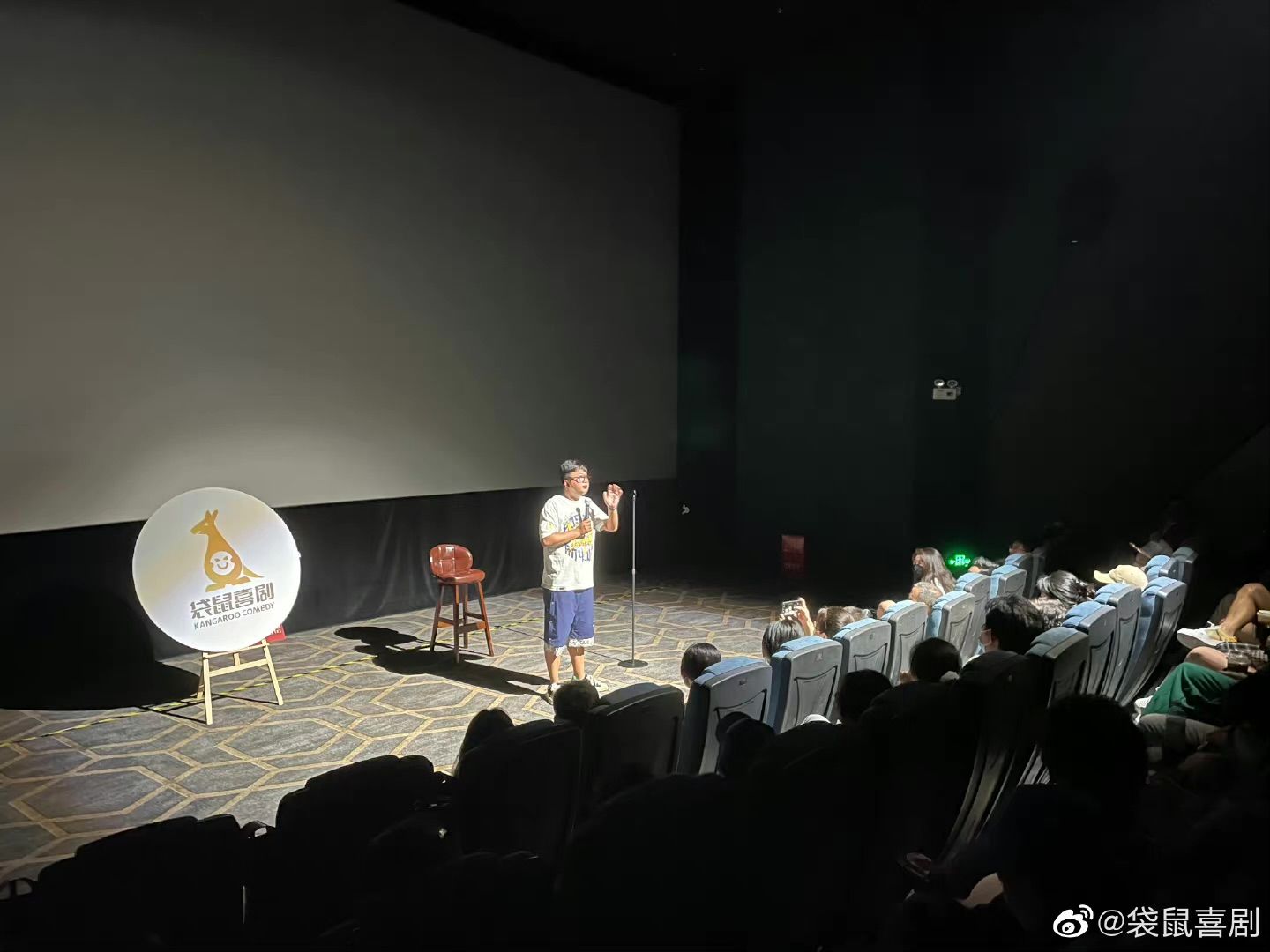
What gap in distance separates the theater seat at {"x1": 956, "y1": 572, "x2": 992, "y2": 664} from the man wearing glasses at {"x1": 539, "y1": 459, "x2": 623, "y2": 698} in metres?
2.13

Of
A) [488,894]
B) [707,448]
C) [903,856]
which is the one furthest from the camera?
[707,448]

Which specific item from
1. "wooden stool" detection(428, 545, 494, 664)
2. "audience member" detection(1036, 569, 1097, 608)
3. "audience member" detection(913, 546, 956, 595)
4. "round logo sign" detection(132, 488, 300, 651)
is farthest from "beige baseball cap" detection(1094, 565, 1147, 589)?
"round logo sign" detection(132, 488, 300, 651)

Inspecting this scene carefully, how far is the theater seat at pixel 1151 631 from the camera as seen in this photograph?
411 cm

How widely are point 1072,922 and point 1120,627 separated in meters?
2.64

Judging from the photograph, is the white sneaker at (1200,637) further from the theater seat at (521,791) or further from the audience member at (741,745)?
the theater seat at (521,791)

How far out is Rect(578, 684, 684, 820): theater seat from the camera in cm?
237

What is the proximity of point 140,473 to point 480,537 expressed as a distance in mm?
3162

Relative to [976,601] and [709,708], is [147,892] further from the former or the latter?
[976,601]

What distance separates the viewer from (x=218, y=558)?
4.68 m

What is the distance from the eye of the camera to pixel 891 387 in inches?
325

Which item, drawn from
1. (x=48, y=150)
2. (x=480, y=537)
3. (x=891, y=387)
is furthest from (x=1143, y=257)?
(x=48, y=150)

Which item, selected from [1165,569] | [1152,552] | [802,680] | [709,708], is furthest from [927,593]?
[1152,552]

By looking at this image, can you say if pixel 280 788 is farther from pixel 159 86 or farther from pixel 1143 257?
pixel 1143 257

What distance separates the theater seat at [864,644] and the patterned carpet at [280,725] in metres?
2.08
